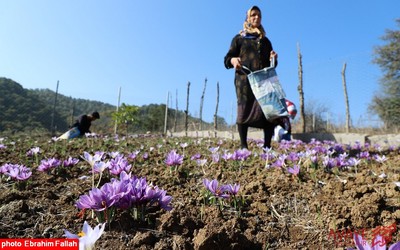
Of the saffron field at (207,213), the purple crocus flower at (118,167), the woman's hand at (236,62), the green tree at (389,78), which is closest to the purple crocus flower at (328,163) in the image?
the saffron field at (207,213)

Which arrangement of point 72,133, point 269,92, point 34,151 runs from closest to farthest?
point 34,151 < point 269,92 < point 72,133

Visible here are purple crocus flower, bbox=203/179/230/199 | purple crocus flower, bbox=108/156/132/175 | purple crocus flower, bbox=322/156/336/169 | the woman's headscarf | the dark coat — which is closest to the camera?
purple crocus flower, bbox=203/179/230/199

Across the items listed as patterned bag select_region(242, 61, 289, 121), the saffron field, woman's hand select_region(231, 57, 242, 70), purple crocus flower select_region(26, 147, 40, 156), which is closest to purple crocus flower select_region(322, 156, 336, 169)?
the saffron field

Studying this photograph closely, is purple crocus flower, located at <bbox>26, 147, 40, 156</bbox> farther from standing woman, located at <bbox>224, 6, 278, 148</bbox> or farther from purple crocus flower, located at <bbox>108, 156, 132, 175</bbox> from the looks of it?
standing woman, located at <bbox>224, 6, 278, 148</bbox>

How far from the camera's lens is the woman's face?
13.4ft

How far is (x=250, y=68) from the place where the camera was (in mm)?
4055

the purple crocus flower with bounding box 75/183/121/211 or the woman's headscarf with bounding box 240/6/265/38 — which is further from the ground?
the woman's headscarf with bounding box 240/6/265/38

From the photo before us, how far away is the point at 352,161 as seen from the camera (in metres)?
2.58

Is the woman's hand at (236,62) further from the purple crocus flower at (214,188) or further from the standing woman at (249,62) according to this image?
the purple crocus flower at (214,188)

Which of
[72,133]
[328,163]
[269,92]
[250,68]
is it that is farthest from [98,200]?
[72,133]

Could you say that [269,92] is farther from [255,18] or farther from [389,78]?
[389,78]

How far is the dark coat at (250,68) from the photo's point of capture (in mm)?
3979

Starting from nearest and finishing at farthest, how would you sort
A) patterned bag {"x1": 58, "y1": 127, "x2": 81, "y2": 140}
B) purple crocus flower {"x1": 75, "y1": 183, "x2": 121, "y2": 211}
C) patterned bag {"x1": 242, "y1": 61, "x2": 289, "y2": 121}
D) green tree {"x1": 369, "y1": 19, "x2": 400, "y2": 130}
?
1. purple crocus flower {"x1": 75, "y1": 183, "x2": 121, "y2": 211}
2. patterned bag {"x1": 242, "y1": 61, "x2": 289, "y2": 121}
3. patterned bag {"x1": 58, "y1": 127, "x2": 81, "y2": 140}
4. green tree {"x1": 369, "y1": 19, "x2": 400, "y2": 130}

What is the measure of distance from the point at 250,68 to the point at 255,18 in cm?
66
